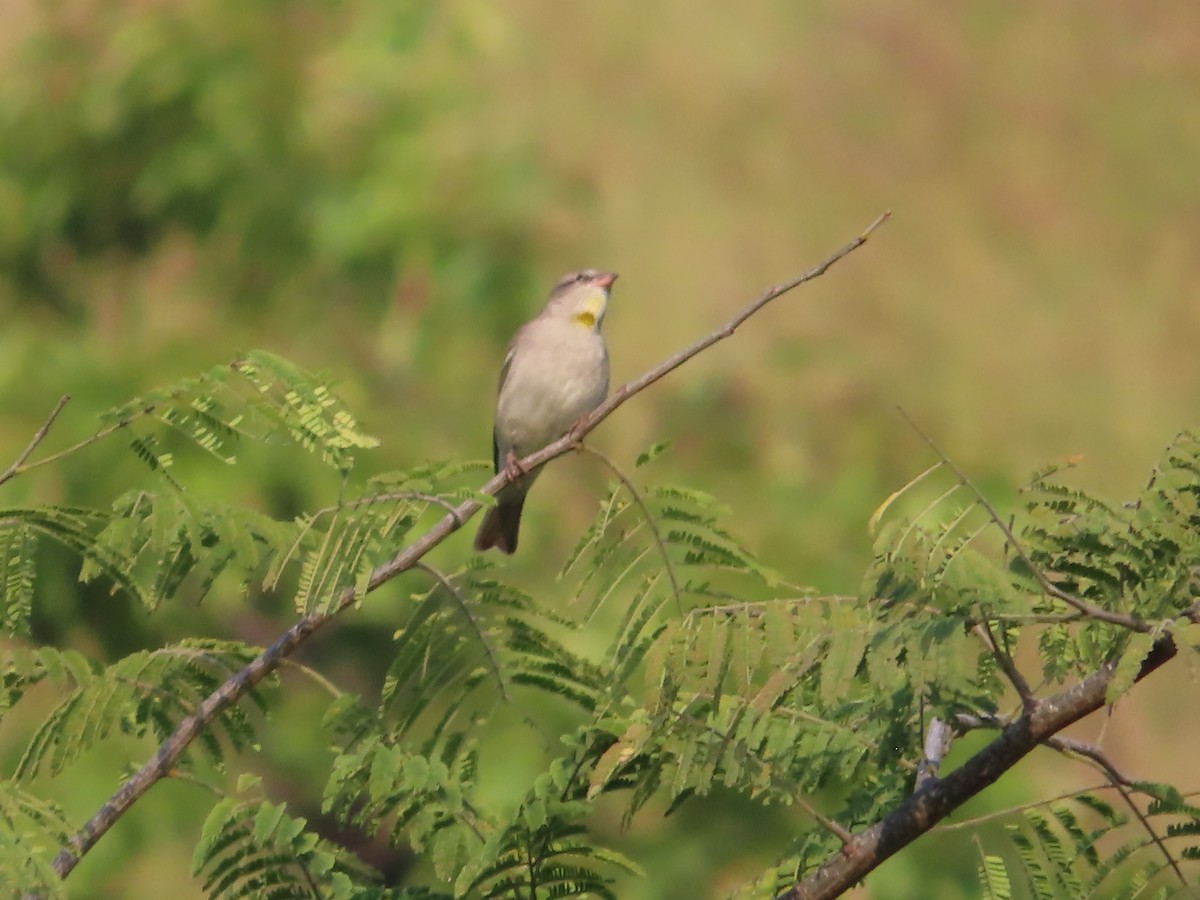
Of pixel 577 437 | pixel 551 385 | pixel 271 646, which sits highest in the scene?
pixel 551 385

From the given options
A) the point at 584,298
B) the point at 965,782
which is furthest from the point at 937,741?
the point at 584,298

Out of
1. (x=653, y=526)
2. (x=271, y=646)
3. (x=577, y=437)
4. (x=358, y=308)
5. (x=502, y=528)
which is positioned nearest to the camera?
(x=271, y=646)

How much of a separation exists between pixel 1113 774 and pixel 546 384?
11.4 ft

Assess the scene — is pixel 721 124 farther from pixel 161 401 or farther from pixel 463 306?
pixel 161 401

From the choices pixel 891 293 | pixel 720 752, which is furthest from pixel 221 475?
pixel 891 293

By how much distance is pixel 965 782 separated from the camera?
1.83 meters

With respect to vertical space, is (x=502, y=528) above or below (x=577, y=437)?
above

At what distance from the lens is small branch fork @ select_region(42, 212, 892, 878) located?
2.16m

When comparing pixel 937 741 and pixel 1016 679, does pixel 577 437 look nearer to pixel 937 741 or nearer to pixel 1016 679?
pixel 937 741

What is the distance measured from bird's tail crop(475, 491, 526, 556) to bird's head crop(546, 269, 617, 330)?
0.62 metres

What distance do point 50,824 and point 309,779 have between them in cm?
404

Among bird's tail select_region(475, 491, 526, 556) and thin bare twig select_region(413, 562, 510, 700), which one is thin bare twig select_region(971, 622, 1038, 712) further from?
bird's tail select_region(475, 491, 526, 556)

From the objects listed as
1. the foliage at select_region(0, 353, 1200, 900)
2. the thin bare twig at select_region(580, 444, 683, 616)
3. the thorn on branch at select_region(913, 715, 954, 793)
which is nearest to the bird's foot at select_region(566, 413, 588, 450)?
the foliage at select_region(0, 353, 1200, 900)

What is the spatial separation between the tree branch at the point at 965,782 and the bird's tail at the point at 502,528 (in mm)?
3471
